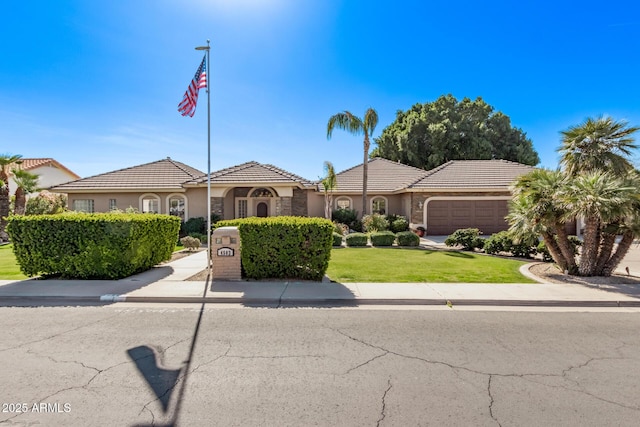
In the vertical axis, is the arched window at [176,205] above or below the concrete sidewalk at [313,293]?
above

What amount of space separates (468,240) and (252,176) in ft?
42.4

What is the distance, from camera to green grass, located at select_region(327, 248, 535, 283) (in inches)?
360

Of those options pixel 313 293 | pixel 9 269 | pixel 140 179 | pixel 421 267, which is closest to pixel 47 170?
pixel 140 179

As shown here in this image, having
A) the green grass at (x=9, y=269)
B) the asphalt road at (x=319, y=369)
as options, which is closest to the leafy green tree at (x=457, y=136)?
the asphalt road at (x=319, y=369)

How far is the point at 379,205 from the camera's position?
24.7 m

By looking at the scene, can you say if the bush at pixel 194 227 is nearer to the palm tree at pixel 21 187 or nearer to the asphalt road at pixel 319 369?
the palm tree at pixel 21 187

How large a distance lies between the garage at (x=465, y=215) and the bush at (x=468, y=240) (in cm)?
591

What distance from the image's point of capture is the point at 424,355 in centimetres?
454

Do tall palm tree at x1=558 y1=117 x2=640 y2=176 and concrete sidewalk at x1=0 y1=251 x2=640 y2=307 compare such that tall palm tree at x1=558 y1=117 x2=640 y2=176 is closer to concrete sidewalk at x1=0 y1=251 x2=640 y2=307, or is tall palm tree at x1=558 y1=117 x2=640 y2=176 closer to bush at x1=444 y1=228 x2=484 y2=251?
concrete sidewalk at x1=0 y1=251 x2=640 y2=307

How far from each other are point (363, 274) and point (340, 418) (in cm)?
662

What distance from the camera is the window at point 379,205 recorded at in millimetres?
24594

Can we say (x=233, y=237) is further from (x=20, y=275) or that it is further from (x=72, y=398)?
(x=20, y=275)

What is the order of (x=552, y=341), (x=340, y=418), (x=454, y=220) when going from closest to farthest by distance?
(x=340, y=418) < (x=552, y=341) < (x=454, y=220)

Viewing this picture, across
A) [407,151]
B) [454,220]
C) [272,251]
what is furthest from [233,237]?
[407,151]
